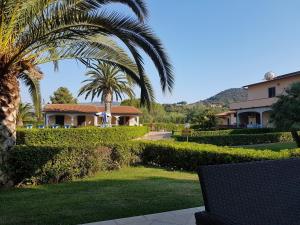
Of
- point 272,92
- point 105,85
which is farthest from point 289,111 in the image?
point 105,85

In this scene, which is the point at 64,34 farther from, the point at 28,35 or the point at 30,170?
the point at 30,170

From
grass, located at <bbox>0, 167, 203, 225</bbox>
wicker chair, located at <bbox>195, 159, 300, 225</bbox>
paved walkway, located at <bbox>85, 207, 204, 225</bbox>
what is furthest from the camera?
grass, located at <bbox>0, 167, 203, 225</bbox>

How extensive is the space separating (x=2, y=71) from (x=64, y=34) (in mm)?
1507

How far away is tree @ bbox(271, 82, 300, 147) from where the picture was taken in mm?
17766

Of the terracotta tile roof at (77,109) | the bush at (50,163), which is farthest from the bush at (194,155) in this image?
the terracotta tile roof at (77,109)

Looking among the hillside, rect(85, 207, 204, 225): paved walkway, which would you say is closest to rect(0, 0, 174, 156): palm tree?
rect(85, 207, 204, 225): paved walkway

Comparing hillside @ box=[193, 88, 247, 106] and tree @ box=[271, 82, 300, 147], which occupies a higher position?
hillside @ box=[193, 88, 247, 106]

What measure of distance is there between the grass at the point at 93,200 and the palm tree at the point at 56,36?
1.64m

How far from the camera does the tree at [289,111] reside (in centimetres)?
1777

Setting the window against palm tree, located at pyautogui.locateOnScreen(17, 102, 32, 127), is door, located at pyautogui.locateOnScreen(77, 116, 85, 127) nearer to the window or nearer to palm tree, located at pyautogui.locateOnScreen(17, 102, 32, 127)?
palm tree, located at pyautogui.locateOnScreen(17, 102, 32, 127)

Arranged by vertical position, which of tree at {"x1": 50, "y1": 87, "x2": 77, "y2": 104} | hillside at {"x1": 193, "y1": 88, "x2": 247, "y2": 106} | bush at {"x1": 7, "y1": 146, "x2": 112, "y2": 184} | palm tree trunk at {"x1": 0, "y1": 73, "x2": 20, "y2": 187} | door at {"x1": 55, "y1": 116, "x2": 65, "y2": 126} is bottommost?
bush at {"x1": 7, "y1": 146, "x2": 112, "y2": 184}

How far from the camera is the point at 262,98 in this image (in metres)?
38.6

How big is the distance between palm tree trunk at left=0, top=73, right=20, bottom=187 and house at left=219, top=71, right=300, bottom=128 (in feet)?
103

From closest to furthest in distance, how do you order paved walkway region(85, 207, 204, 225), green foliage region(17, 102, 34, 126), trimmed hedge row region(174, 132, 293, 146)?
1. paved walkway region(85, 207, 204, 225)
2. trimmed hedge row region(174, 132, 293, 146)
3. green foliage region(17, 102, 34, 126)
